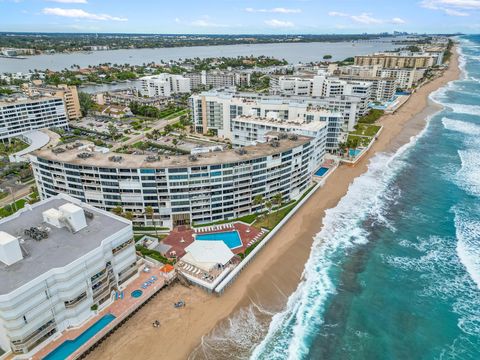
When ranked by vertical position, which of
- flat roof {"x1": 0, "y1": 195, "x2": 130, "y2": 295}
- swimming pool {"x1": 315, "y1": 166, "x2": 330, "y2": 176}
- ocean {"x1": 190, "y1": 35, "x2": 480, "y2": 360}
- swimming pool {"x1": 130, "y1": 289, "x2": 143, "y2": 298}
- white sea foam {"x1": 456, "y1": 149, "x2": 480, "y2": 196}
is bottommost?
ocean {"x1": 190, "y1": 35, "x2": 480, "y2": 360}

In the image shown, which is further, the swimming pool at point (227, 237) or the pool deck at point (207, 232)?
the swimming pool at point (227, 237)

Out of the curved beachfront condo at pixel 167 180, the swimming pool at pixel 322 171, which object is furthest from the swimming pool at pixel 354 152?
the curved beachfront condo at pixel 167 180

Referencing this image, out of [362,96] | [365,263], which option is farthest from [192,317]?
[362,96]

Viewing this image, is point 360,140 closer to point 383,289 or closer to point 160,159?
point 383,289

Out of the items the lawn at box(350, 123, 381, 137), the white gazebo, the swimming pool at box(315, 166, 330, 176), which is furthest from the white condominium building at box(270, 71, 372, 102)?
the white gazebo

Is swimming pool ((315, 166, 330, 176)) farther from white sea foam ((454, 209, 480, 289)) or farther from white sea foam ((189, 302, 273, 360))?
white sea foam ((189, 302, 273, 360))

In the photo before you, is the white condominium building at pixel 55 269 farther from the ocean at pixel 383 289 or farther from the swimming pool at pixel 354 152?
the swimming pool at pixel 354 152
